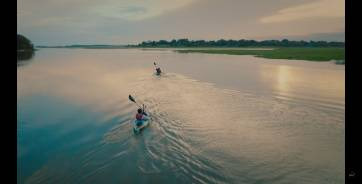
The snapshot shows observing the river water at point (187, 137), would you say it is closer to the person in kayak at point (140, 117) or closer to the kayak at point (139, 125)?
the kayak at point (139, 125)

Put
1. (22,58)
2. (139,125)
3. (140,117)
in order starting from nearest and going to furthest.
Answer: (139,125) → (140,117) → (22,58)

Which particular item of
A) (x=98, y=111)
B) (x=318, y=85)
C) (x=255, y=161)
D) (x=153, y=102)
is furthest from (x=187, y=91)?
(x=255, y=161)

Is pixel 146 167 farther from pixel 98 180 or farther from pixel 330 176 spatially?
pixel 330 176

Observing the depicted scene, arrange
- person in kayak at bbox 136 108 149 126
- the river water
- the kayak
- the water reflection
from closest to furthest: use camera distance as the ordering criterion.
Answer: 1. the river water
2. the kayak
3. person in kayak at bbox 136 108 149 126
4. the water reflection

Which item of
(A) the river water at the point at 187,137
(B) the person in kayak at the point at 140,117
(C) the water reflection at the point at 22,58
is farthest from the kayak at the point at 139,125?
(C) the water reflection at the point at 22,58

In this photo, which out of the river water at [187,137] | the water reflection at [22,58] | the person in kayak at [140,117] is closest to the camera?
the river water at [187,137]

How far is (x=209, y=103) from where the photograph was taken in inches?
902

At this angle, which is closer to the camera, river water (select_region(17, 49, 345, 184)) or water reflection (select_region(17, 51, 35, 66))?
river water (select_region(17, 49, 345, 184))

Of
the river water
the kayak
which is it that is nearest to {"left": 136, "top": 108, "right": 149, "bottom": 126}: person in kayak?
the kayak

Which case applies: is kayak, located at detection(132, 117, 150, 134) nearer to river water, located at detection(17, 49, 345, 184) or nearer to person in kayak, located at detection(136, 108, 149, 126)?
person in kayak, located at detection(136, 108, 149, 126)

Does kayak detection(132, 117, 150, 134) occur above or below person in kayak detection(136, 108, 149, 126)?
below

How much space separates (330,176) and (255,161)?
2.71m

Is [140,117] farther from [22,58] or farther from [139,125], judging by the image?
[22,58]

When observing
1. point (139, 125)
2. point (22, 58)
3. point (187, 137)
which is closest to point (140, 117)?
point (139, 125)
